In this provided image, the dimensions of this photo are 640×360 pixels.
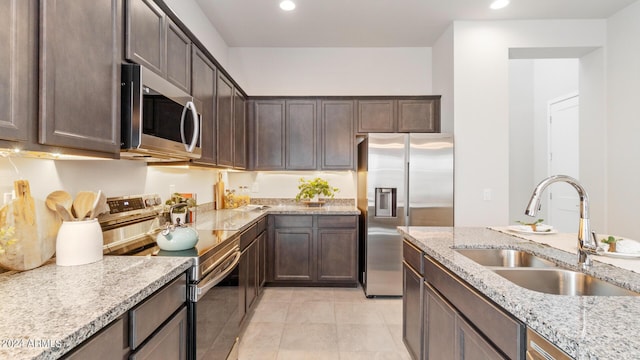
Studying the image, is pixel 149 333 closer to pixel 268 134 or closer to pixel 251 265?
pixel 251 265

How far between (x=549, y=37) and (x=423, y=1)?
5.09 feet

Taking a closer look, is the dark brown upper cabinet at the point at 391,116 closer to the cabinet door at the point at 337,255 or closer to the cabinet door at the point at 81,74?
the cabinet door at the point at 337,255

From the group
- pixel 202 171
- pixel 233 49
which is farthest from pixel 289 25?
pixel 202 171

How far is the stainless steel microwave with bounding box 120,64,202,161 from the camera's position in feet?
4.81

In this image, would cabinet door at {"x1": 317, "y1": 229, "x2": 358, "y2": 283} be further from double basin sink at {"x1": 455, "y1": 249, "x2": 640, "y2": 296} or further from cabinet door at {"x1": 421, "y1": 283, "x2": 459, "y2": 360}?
double basin sink at {"x1": 455, "y1": 249, "x2": 640, "y2": 296}

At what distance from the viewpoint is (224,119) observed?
2.94m

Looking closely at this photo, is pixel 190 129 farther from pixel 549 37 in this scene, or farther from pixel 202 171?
pixel 549 37

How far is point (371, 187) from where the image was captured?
3.30 metres

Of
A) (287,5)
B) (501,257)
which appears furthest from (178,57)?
(501,257)

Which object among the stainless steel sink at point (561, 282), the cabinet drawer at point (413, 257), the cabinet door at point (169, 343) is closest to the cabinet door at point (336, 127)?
the cabinet drawer at point (413, 257)

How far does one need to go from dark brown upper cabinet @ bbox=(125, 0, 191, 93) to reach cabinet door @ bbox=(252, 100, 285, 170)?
1.69 m

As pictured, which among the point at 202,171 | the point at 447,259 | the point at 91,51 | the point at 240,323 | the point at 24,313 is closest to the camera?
the point at 24,313

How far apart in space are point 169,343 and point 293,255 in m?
2.31

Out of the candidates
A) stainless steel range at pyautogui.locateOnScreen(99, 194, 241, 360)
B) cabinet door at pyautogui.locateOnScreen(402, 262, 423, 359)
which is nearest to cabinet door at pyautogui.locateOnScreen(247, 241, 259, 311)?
stainless steel range at pyautogui.locateOnScreen(99, 194, 241, 360)
